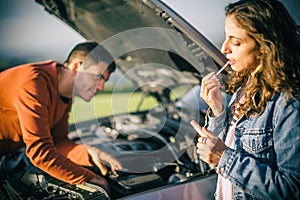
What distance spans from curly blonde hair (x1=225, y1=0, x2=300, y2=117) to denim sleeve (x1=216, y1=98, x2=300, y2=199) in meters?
0.07

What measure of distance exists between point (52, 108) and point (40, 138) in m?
0.52

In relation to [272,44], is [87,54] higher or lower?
lower

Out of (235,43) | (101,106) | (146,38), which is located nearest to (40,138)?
(146,38)

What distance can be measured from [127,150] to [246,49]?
5.19 feet

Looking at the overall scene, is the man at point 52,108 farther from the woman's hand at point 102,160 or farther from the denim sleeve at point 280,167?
the denim sleeve at point 280,167

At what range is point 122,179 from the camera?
231cm

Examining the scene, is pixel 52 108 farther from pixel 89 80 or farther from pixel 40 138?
pixel 40 138

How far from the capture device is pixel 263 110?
53.1 inches

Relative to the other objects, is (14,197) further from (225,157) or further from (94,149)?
(225,157)

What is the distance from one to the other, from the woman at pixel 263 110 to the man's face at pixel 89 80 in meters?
1.31

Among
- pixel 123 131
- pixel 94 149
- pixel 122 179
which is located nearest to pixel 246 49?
pixel 122 179

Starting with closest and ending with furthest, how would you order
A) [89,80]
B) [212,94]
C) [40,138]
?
[212,94] → [40,138] → [89,80]

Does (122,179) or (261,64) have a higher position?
(261,64)

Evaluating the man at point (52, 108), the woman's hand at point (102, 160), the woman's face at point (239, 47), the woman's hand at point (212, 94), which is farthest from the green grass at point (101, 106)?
the woman's face at point (239, 47)
